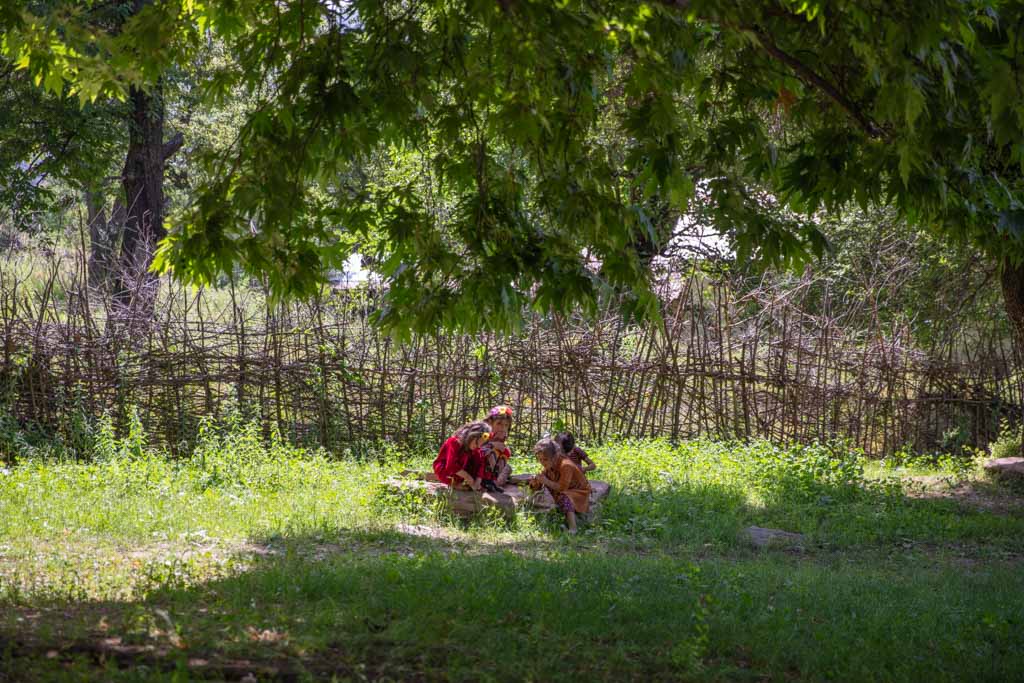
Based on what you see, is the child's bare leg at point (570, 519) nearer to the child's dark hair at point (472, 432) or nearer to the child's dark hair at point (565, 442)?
the child's dark hair at point (565, 442)

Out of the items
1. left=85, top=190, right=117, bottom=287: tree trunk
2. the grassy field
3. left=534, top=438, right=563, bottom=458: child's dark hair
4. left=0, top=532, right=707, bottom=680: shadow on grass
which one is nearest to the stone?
the grassy field

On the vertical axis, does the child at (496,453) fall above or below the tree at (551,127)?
below

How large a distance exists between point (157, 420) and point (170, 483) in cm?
255

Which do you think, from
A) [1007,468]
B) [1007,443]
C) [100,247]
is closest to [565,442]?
[1007,468]

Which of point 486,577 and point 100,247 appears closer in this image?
point 486,577

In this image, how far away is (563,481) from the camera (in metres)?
9.40

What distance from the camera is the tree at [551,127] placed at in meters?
5.03

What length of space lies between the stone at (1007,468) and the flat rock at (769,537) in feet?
13.8

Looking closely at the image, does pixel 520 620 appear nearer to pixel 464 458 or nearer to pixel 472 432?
pixel 472 432

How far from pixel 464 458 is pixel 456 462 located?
9 cm

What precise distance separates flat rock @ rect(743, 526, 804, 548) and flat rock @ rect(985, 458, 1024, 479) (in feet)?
13.8

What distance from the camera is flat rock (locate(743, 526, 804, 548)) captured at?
9.16 meters

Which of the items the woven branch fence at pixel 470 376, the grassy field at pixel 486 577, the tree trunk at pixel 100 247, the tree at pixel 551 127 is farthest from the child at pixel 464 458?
the tree trunk at pixel 100 247

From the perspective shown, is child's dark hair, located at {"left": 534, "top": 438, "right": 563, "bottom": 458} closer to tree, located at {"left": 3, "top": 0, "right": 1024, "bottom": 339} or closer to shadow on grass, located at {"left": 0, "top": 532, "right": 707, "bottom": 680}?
shadow on grass, located at {"left": 0, "top": 532, "right": 707, "bottom": 680}
